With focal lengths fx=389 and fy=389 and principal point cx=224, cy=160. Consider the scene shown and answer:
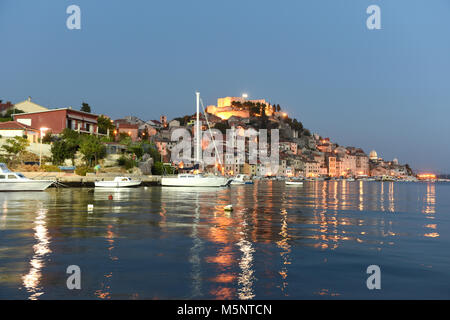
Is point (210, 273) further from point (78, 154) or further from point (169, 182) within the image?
point (78, 154)

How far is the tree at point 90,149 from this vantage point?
6625cm

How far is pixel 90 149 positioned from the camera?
66.4 metres

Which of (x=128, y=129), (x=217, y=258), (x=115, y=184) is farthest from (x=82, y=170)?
(x=217, y=258)

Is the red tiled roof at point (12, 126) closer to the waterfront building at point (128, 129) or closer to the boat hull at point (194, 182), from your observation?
the boat hull at point (194, 182)

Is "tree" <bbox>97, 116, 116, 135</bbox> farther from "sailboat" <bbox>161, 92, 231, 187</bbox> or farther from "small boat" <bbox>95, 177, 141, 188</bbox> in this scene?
"small boat" <bbox>95, 177, 141, 188</bbox>

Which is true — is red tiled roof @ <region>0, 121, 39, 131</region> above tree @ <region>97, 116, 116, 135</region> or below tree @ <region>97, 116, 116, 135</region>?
below

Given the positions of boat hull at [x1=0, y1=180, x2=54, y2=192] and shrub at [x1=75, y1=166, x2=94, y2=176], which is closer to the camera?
boat hull at [x1=0, y1=180, x2=54, y2=192]

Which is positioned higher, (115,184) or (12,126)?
(12,126)

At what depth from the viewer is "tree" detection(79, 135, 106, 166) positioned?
217ft

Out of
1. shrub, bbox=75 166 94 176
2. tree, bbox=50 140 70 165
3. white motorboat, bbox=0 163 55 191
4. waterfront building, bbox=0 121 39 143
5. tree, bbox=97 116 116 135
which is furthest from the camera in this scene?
tree, bbox=97 116 116 135

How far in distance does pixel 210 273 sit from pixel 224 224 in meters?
9.63

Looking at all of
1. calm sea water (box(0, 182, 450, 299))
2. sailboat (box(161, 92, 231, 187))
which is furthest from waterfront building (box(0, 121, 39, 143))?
calm sea water (box(0, 182, 450, 299))

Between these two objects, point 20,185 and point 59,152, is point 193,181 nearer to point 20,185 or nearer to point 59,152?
point 59,152
